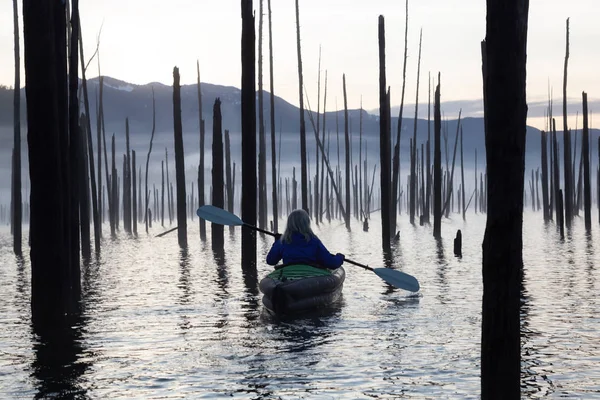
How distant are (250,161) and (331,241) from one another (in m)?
15.3

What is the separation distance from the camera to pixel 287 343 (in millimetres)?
8930

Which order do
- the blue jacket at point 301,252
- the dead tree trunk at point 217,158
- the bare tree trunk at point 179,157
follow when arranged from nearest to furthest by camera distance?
the blue jacket at point 301,252
the dead tree trunk at point 217,158
the bare tree trunk at point 179,157

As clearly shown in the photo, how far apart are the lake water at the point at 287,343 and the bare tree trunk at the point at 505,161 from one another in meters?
Result: 1.50

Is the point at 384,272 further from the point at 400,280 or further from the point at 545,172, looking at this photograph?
the point at 545,172

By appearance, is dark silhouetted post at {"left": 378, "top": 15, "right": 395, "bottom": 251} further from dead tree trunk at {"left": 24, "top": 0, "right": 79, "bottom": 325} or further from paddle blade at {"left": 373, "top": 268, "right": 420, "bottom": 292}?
dead tree trunk at {"left": 24, "top": 0, "right": 79, "bottom": 325}

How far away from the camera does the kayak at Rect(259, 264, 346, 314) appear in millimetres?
10648

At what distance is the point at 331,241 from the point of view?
3028cm

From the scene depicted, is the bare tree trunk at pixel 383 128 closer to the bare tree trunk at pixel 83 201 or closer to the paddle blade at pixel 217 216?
the bare tree trunk at pixel 83 201

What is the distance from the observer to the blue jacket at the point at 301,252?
36.7ft

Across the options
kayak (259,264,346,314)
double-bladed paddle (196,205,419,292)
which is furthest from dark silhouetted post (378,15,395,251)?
kayak (259,264,346,314)

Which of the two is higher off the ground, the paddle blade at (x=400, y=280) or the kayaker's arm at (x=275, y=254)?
the kayaker's arm at (x=275, y=254)

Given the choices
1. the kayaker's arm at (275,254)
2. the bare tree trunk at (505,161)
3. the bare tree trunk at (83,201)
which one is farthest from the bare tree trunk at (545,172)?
the bare tree trunk at (505,161)

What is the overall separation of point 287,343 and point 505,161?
430 cm

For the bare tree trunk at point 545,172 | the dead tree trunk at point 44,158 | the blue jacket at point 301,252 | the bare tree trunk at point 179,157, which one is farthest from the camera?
the bare tree trunk at point 545,172
